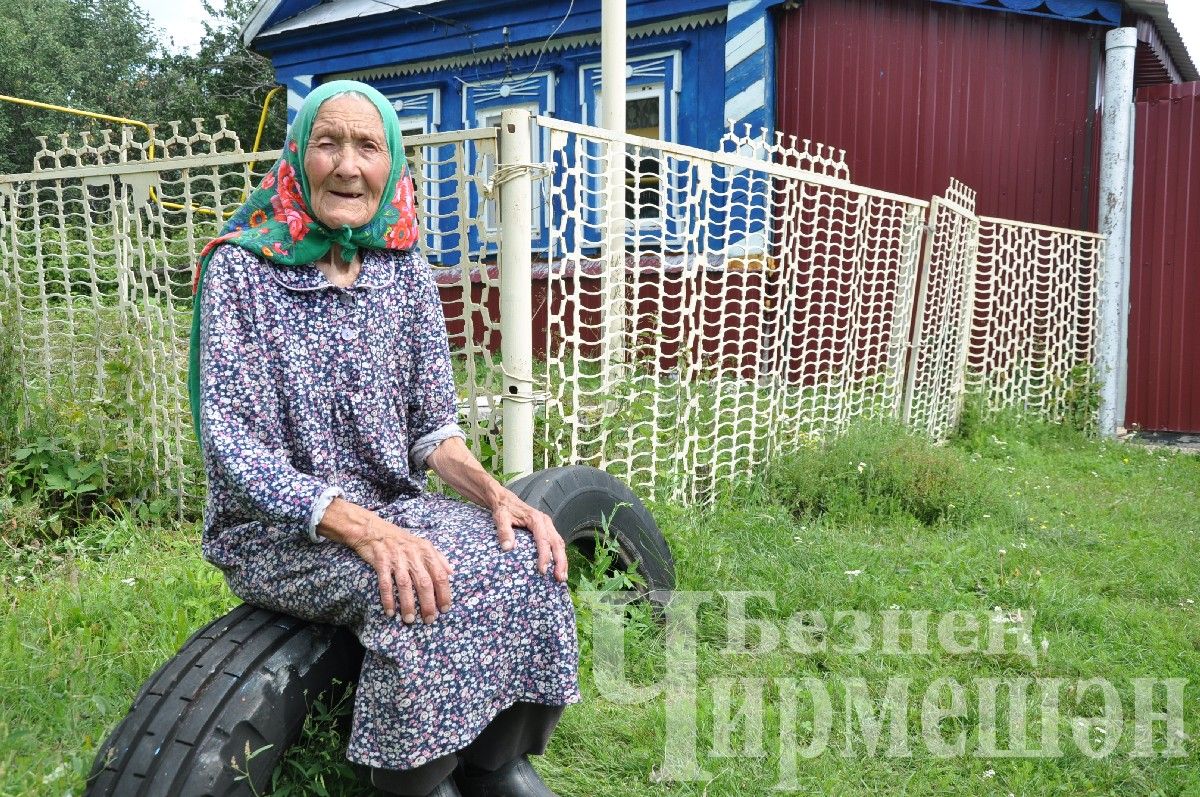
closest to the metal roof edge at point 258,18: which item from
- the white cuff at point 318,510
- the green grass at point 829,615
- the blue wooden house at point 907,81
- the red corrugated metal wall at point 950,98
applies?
the blue wooden house at point 907,81

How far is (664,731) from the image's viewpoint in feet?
9.55

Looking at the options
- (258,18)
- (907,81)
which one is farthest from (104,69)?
(907,81)

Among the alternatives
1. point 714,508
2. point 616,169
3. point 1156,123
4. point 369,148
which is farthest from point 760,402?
point 1156,123

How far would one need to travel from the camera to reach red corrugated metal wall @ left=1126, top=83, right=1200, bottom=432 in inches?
334

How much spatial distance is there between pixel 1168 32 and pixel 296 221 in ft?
33.1

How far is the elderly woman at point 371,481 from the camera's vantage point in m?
2.08

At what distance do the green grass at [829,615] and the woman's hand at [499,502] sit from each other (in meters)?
0.64

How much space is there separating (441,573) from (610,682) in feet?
4.31

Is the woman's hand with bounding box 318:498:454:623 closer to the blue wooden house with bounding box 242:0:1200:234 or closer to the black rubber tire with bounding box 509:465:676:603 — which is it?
the black rubber tire with bounding box 509:465:676:603

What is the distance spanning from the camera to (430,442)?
102 inches

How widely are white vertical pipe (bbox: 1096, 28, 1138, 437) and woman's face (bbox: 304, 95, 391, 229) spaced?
26.4ft

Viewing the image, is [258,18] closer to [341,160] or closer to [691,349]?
[691,349]

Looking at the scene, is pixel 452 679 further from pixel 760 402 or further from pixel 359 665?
pixel 760 402

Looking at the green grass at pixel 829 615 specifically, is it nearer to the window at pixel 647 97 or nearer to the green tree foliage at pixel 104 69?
the window at pixel 647 97
